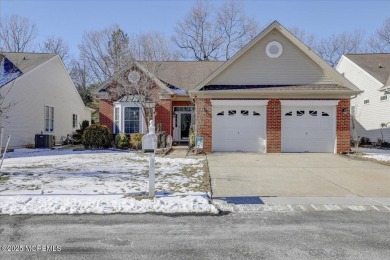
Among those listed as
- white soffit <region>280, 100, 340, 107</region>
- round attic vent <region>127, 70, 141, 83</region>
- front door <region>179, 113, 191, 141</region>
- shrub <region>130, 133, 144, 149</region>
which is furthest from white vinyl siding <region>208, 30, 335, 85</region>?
round attic vent <region>127, 70, 141, 83</region>

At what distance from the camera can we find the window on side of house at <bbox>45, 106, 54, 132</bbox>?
22.1 meters

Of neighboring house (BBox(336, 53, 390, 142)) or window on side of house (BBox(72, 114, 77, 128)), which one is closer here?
neighboring house (BBox(336, 53, 390, 142))

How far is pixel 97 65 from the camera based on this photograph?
4403cm

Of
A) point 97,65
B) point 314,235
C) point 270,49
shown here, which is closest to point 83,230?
point 314,235

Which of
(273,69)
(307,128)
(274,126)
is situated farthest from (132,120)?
(307,128)

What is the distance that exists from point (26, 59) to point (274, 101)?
1683cm

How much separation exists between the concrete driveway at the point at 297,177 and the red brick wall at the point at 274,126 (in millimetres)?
1731

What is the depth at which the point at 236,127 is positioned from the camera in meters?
16.0

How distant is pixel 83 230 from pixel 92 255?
1.01m

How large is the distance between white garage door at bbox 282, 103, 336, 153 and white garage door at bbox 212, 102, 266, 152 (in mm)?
1339

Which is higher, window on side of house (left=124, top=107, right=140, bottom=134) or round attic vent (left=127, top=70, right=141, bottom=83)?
round attic vent (left=127, top=70, right=141, bottom=83)

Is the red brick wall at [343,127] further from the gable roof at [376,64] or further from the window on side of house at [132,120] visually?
the window on side of house at [132,120]

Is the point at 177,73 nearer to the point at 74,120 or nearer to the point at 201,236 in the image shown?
the point at 74,120

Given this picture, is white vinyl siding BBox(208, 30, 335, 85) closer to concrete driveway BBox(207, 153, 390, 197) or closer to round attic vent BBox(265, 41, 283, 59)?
round attic vent BBox(265, 41, 283, 59)
